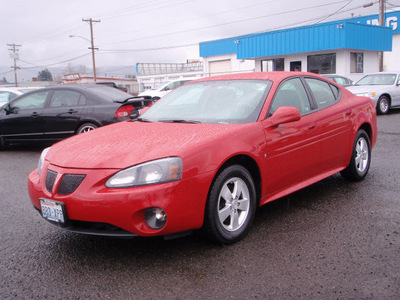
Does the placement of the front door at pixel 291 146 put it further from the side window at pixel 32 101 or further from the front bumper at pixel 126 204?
the side window at pixel 32 101

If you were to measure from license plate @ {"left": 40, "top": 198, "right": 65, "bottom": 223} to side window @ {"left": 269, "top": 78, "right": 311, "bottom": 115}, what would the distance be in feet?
7.06

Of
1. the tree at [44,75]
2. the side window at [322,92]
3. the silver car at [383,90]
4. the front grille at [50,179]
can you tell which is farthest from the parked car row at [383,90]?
the tree at [44,75]

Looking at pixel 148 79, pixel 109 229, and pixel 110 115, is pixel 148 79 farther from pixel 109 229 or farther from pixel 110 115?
pixel 109 229

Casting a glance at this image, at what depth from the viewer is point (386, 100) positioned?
13.9 m

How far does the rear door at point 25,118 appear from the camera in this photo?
28.8 ft

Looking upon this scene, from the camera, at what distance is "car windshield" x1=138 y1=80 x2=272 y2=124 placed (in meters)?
3.88

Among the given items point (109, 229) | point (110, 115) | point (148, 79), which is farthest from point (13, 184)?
point (148, 79)

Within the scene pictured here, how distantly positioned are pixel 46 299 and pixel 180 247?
1156 millimetres

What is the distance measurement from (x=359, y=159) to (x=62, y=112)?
19.9 feet

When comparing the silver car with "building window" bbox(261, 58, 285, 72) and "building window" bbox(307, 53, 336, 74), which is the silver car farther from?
"building window" bbox(261, 58, 285, 72)

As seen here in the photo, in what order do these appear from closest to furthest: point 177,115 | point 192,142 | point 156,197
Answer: point 156,197, point 192,142, point 177,115

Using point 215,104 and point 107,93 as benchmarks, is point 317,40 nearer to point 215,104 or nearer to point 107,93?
point 107,93

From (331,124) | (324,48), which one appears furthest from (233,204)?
(324,48)

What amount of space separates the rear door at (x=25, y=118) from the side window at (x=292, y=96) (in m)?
6.16
